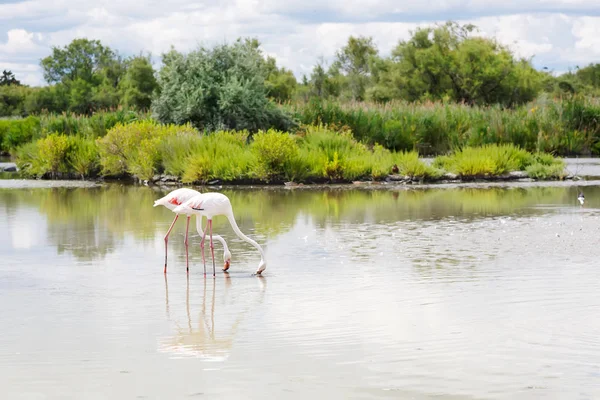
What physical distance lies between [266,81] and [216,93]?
23199 mm

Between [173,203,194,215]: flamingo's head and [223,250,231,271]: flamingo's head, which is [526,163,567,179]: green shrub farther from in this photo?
[173,203,194,215]: flamingo's head

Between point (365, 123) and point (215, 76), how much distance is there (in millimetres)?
5268

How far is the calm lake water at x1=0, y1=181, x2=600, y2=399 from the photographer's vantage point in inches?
257

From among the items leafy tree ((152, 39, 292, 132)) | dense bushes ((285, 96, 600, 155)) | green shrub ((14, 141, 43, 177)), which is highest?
leafy tree ((152, 39, 292, 132))

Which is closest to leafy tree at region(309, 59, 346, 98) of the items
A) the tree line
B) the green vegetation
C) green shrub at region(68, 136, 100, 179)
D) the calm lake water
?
the tree line

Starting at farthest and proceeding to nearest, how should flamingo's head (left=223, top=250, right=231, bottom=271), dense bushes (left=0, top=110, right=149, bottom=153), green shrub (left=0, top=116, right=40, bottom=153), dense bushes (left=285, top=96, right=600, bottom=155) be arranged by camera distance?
green shrub (left=0, top=116, right=40, bottom=153)
dense bushes (left=0, top=110, right=149, bottom=153)
dense bushes (left=285, top=96, right=600, bottom=155)
flamingo's head (left=223, top=250, right=231, bottom=271)

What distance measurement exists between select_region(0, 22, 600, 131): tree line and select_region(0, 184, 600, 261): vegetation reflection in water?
6.30 meters

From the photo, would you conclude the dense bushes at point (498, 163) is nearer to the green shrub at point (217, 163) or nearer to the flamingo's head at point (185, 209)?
the green shrub at point (217, 163)

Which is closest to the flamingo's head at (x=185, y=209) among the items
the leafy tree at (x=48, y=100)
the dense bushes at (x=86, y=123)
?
the dense bushes at (x=86, y=123)

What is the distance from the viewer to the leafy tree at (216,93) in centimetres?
2884

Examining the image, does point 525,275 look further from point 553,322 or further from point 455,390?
point 455,390

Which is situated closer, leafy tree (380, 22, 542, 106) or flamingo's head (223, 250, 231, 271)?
flamingo's head (223, 250, 231, 271)

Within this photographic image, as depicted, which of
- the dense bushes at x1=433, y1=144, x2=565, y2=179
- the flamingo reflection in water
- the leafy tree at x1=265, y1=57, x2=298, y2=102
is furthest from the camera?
the leafy tree at x1=265, y1=57, x2=298, y2=102

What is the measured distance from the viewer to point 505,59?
182ft
